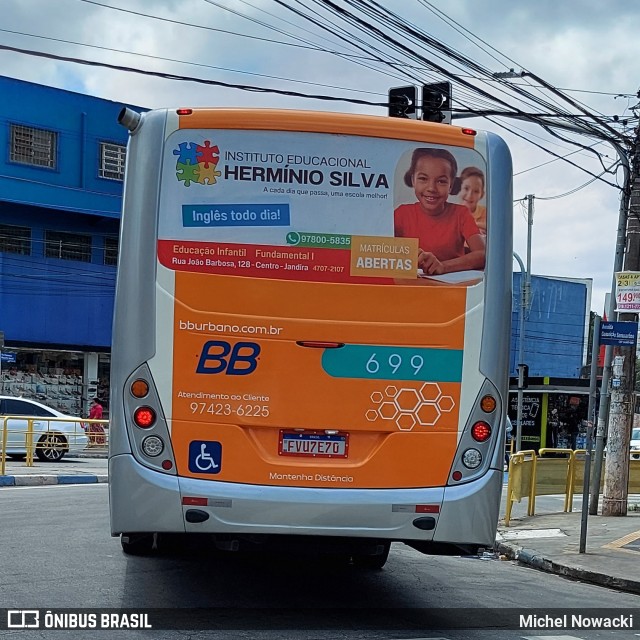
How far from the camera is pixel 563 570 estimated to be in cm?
1079

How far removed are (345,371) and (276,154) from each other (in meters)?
1.53

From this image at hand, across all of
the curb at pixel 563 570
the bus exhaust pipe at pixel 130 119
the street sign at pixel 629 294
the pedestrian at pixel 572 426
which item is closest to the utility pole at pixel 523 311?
the pedestrian at pixel 572 426

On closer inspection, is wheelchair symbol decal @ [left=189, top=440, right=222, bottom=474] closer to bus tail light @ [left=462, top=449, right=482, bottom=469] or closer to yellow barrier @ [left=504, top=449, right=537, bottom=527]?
bus tail light @ [left=462, top=449, right=482, bottom=469]

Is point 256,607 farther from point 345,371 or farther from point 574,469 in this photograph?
point 574,469

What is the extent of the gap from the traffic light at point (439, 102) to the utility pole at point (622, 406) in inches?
129

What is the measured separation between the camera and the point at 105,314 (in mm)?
34875

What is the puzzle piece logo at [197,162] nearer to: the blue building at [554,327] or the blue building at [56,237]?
the blue building at [56,237]

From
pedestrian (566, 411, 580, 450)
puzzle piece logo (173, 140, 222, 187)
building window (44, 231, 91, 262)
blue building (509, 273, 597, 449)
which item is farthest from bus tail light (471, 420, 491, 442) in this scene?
blue building (509, 273, 597, 449)

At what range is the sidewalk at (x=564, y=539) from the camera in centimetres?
1048

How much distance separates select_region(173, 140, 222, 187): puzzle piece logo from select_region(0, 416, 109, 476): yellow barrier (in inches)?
599

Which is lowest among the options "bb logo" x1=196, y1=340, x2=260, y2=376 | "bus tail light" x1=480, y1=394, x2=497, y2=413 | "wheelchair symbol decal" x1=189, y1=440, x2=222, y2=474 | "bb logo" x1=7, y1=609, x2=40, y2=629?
"bb logo" x1=7, y1=609, x2=40, y2=629

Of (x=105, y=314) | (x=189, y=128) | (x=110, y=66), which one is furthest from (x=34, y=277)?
(x=189, y=128)

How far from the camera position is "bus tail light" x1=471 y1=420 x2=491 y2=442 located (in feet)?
22.1

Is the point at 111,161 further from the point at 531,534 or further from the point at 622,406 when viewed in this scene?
the point at 531,534
